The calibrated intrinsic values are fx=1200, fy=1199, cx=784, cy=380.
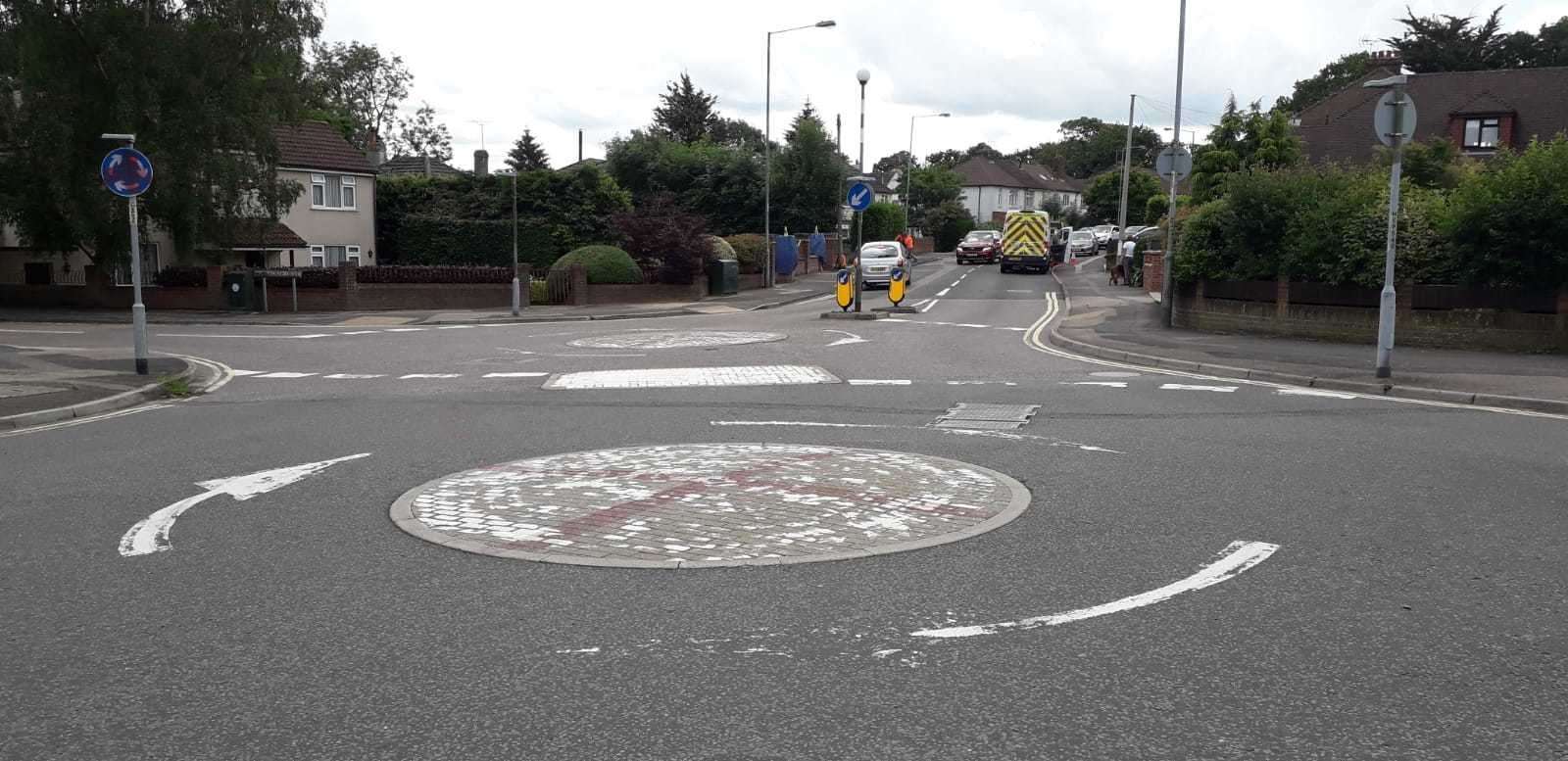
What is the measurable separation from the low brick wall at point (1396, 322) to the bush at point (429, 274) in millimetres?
19404

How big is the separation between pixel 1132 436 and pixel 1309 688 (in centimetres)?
605

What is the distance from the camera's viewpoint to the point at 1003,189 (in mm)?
111438

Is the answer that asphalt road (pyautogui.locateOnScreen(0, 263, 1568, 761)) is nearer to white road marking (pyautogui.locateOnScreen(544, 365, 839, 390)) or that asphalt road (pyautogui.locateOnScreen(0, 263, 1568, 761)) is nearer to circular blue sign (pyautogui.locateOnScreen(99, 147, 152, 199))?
white road marking (pyautogui.locateOnScreen(544, 365, 839, 390))

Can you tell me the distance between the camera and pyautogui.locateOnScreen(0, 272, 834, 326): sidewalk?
29.3 meters

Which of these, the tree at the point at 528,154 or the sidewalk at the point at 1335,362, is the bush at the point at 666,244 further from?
the tree at the point at 528,154

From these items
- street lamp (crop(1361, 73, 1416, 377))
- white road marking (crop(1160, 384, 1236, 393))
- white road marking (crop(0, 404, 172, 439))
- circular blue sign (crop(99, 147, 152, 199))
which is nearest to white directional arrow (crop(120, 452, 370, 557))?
white road marking (crop(0, 404, 172, 439))

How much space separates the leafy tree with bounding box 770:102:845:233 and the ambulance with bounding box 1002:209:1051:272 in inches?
386

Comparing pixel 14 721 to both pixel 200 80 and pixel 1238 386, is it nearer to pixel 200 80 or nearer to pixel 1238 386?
pixel 1238 386

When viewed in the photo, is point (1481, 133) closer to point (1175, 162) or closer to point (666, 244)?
point (1175, 162)

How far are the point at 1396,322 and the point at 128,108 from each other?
96.9 ft

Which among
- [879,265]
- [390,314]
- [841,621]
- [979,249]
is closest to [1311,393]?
[841,621]

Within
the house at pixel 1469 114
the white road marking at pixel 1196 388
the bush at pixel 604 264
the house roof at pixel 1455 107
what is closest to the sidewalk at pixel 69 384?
the white road marking at pixel 1196 388

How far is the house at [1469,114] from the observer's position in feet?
161

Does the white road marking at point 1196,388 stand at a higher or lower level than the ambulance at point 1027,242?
lower
